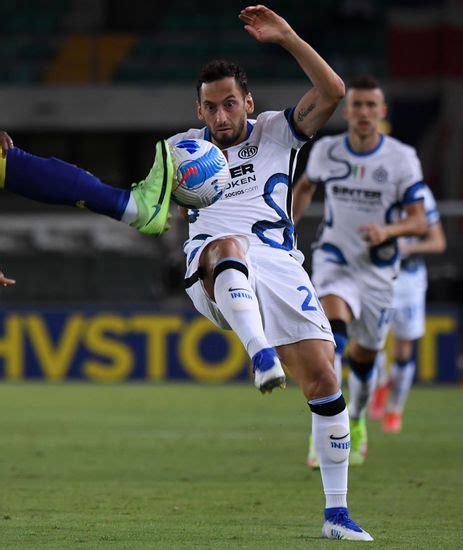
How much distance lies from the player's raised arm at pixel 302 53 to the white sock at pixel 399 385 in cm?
532

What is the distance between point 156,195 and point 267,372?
80 cm

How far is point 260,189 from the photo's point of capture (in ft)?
19.1

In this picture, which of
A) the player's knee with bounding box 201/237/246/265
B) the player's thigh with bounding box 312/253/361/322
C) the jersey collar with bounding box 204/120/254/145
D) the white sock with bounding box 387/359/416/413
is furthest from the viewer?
the white sock with bounding box 387/359/416/413

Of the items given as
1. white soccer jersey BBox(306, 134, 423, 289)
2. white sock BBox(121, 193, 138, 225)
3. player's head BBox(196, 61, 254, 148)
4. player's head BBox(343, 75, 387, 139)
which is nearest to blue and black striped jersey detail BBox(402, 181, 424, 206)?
white soccer jersey BBox(306, 134, 423, 289)

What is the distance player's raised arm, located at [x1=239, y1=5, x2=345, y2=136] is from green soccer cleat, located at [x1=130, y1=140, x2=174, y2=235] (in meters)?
0.75

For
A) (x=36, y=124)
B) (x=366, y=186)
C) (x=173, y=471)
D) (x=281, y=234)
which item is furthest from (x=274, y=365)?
(x=36, y=124)

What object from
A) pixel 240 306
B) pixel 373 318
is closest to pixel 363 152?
pixel 373 318

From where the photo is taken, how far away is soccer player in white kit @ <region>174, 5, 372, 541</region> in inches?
207

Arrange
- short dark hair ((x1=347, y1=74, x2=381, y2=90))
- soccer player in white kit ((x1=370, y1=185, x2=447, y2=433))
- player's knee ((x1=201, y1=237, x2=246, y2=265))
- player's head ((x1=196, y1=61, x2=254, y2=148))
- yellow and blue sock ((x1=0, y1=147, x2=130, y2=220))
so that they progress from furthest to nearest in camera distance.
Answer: soccer player in white kit ((x1=370, y1=185, x2=447, y2=433))
short dark hair ((x1=347, y1=74, x2=381, y2=90))
player's head ((x1=196, y1=61, x2=254, y2=148))
player's knee ((x1=201, y1=237, x2=246, y2=265))
yellow and blue sock ((x1=0, y1=147, x2=130, y2=220))

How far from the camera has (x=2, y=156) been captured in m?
4.73

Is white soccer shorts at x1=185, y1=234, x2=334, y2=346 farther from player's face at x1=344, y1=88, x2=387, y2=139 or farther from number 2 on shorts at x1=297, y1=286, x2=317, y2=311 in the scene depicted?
player's face at x1=344, y1=88, x2=387, y2=139

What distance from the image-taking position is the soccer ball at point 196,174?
199 inches

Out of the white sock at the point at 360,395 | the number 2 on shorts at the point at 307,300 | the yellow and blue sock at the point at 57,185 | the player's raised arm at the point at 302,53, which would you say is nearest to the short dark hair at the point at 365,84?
the white sock at the point at 360,395

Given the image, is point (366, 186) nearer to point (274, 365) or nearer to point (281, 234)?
point (281, 234)
